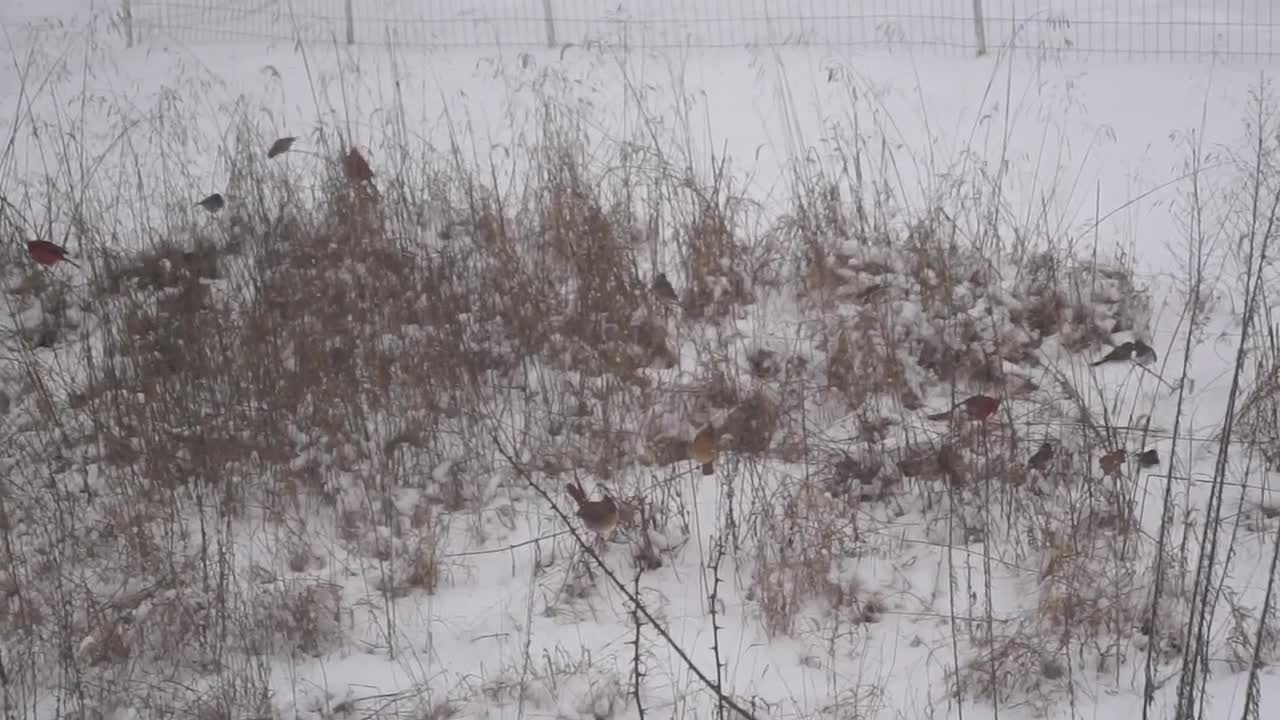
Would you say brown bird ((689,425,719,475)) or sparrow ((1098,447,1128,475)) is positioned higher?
brown bird ((689,425,719,475))

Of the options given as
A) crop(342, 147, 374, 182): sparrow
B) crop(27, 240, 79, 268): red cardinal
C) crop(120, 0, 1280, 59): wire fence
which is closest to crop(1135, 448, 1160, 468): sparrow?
crop(342, 147, 374, 182): sparrow

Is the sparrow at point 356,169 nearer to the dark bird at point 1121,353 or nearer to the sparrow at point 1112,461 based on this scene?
the dark bird at point 1121,353

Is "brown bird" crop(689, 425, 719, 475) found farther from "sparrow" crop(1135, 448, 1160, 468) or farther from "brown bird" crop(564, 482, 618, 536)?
"sparrow" crop(1135, 448, 1160, 468)

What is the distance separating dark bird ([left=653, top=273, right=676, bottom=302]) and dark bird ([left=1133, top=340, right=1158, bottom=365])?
1.91 m

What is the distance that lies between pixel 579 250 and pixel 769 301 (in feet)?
3.02

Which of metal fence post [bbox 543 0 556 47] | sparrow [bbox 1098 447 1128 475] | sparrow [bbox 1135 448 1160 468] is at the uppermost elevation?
metal fence post [bbox 543 0 556 47]

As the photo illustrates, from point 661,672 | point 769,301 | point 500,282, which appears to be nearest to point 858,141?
point 769,301

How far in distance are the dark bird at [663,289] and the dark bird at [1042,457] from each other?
5.66 feet

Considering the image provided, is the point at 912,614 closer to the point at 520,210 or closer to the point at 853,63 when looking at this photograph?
the point at 520,210

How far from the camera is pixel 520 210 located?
578 centimetres

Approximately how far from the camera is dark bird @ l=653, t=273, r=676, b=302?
4.99m

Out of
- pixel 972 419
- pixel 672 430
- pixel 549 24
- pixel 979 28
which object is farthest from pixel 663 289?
pixel 549 24

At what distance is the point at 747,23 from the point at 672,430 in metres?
6.22

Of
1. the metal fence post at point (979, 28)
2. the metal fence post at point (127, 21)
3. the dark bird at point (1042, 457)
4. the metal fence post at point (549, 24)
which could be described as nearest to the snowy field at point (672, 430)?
the dark bird at point (1042, 457)
